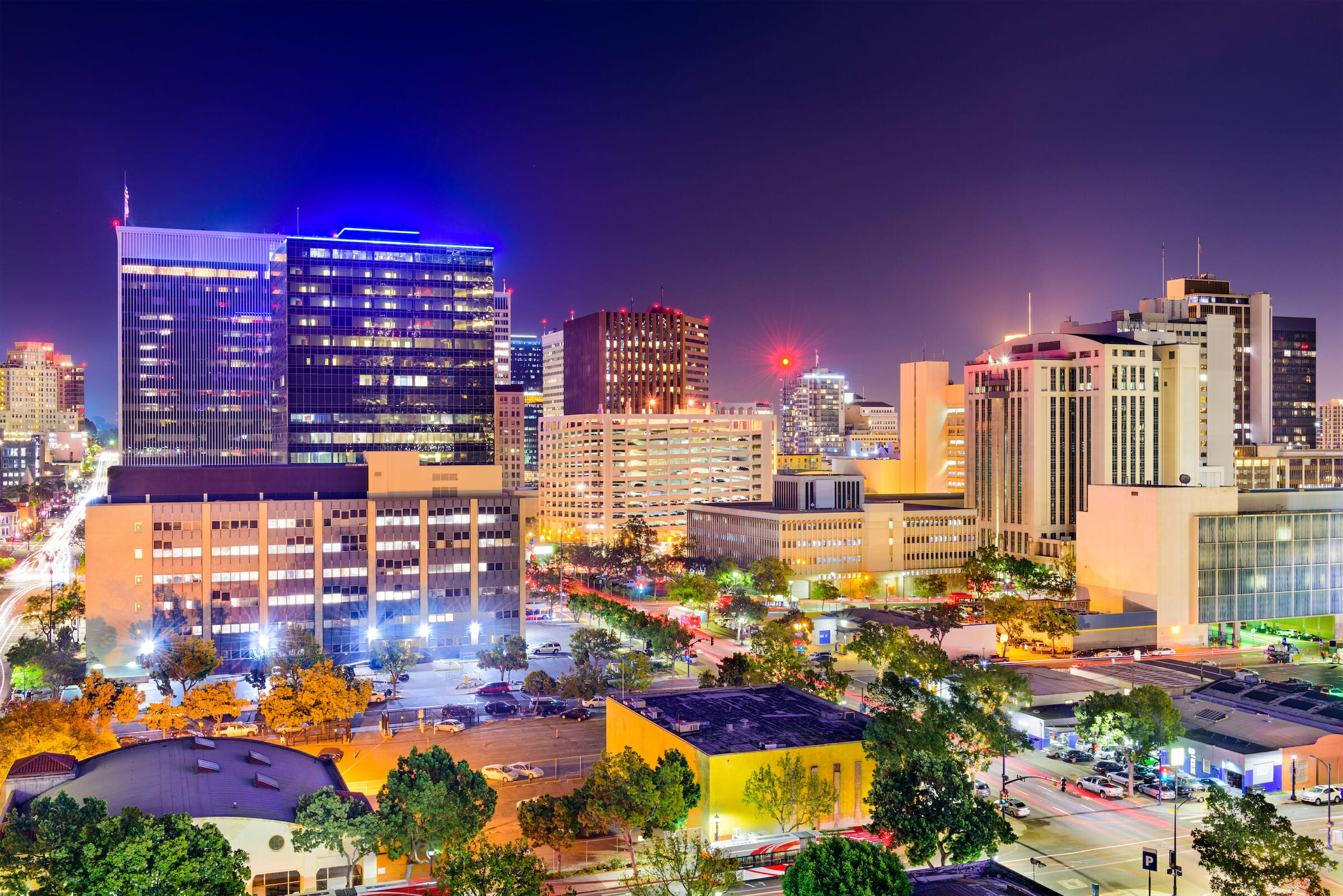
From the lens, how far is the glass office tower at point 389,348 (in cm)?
15075

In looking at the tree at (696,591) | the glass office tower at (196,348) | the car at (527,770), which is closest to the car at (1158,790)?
the car at (527,770)

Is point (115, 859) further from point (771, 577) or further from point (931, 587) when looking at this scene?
point (931, 587)

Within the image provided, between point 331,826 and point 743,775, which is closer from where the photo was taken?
point 331,826

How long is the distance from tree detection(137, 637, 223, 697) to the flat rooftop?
124 ft

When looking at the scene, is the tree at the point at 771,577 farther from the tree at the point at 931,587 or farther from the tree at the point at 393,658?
the tree at the point at 393,658

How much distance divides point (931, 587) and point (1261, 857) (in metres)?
96.8

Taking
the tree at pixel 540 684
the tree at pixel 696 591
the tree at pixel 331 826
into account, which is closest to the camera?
the tree at pixel 331 826

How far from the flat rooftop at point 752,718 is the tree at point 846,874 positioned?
14086 millimetres

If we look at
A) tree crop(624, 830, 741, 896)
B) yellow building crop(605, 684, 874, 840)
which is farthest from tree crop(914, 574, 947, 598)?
tree crop(624, 830, 741, 896)

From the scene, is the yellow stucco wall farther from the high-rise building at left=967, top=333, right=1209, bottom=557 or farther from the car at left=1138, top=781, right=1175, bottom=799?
the high-rise building at left=967, top=333, right=1209, bottom=557

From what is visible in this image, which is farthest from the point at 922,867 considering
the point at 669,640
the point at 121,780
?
the point at 669,640

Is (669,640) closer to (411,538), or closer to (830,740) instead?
(411,538)

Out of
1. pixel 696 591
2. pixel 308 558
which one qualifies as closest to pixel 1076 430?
pixel 696 591

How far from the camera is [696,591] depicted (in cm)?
12262
